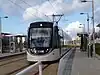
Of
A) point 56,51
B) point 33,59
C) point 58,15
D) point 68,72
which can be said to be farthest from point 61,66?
point 58,15

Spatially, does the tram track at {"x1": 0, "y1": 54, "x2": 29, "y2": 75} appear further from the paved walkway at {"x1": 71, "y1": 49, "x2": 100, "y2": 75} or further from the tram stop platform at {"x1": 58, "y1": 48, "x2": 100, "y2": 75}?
the paved walkway at {"x1": 71, "y1": 49, "x2": 100, "y2": 75}

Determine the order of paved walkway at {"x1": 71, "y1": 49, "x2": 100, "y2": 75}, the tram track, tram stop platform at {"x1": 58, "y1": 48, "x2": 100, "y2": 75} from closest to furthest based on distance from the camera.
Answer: tram stop platform at {"x1": 58, "y1": 48, "x2": 100, "y2": 75} < paved walkway at {"x1": 71, "y1": 49, "x2": 100, "y2": 75} < the tram track

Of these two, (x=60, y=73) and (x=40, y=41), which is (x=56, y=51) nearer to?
(x=40, y=41)

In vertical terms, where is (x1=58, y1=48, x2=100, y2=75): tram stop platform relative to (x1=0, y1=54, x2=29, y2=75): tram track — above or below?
above

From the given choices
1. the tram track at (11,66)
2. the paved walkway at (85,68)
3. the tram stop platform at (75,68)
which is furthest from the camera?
the tram track at (11,66)

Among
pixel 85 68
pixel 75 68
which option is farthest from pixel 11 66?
pixel 85 68

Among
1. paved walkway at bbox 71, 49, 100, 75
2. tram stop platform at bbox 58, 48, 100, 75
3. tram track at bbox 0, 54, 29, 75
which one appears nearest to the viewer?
tram stop platform at bbox 58, 48, 100, 75

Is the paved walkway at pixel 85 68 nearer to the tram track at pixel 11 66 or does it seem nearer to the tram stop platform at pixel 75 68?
the tram stop platform at pixel 75 68

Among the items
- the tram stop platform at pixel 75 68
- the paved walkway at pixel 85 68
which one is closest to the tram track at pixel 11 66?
the tram stop platform at pixel 75 68

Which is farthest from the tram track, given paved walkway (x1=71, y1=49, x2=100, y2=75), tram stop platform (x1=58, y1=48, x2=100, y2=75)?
paved walkway (x1=71, y1=49, x2=100, y2=75)

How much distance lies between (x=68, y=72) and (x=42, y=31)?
40.3 feet

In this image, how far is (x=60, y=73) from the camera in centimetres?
1492

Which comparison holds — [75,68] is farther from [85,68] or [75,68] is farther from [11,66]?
[11,66]

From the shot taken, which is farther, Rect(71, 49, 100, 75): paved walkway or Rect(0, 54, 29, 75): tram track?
Rect(0, 54, 29, 75): tram track
